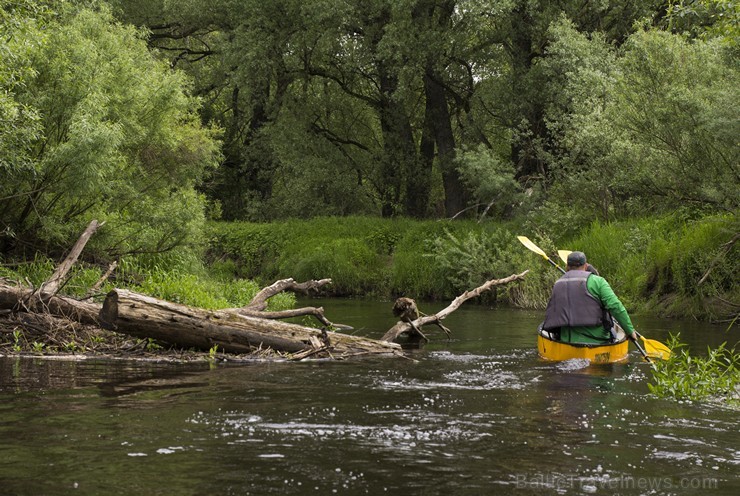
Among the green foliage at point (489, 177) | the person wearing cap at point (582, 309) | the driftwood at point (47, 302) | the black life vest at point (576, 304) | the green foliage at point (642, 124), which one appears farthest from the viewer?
the green foliage at point (489, 177)

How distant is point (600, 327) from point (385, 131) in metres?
23.3

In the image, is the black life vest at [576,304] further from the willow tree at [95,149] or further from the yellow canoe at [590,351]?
the willow tree at [95,149]

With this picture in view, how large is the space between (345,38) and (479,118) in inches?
215

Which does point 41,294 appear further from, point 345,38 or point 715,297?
point 345,38

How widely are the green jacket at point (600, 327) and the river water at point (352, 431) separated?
1.53 feet

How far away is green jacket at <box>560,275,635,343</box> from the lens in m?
12.7

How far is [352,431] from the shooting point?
8.23 metres

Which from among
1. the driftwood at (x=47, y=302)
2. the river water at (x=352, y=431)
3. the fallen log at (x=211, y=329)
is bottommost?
the river water at (x=352, y=431)

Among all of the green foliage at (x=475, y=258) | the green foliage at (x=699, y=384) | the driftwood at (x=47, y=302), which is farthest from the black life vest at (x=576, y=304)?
the green foliage at (x=475, y=258)

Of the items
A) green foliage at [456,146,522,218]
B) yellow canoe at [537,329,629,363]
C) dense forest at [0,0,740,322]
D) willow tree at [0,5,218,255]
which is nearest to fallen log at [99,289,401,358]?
yellow canoe at [537,329,629,363]

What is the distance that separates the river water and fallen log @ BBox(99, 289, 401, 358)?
1.83 feet

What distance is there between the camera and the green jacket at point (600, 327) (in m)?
12.7

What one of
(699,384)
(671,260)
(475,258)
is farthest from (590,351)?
(475,258)

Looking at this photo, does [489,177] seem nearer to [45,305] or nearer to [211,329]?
[211,329]
